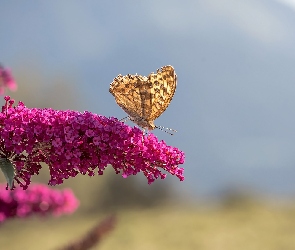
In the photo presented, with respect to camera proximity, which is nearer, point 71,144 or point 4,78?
point 71,144

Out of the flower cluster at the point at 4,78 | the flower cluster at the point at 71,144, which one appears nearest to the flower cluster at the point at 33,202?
the flower cluster at the point at 4,78

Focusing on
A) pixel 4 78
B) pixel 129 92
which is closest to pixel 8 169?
pixel 129 92

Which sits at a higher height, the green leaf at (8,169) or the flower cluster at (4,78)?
the flower cluster at (4,78)

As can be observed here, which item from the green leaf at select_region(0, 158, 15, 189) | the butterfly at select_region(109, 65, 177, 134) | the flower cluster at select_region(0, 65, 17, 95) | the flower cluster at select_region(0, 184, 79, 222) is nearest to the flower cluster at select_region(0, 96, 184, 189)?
the green leaf at select_region(0, 158, 15, 189)

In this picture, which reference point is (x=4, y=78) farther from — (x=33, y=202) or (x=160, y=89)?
(x=160, y=89)

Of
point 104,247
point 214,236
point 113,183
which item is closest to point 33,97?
point 113,183

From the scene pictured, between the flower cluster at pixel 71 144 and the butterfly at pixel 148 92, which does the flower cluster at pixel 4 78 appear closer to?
the butterfly at pixel 148 92

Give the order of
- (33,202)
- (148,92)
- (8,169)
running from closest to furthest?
(8,169)
(148,92)
(33,202)
